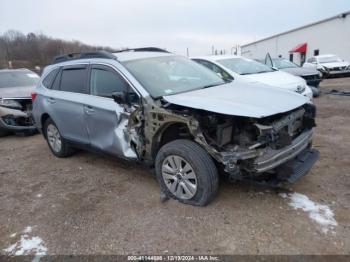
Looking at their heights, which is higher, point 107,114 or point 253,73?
point 253,73

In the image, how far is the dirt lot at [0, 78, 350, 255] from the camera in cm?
270

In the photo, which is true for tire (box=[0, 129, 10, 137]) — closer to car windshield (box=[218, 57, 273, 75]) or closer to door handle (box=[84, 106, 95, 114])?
door handle (box=[84, 106, 95, 114])

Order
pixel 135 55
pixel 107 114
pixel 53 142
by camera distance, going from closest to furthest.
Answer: pixel 107 114 < pixel 135 55 < pixel 53 142

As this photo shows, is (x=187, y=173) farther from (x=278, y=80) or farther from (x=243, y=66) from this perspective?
(x=243, y=66)

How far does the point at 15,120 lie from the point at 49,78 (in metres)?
2.46

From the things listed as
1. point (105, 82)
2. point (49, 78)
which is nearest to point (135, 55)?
point (105, 82)

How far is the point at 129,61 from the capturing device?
12.9ft

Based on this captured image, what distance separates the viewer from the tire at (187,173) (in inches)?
119

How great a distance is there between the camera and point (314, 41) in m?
28.6

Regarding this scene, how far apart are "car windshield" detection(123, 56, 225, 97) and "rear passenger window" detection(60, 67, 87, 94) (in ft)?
2.84

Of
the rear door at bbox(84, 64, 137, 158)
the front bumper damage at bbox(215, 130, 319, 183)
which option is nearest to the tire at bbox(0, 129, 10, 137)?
the rear door at bbox(84, 64, 137, 158)

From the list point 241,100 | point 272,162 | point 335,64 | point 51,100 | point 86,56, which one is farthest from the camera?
point 335,64

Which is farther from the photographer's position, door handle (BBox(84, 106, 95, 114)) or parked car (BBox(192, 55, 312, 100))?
parked car (BBox(192, 55, 312, 100))

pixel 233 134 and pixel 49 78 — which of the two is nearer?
pixel 233 134
